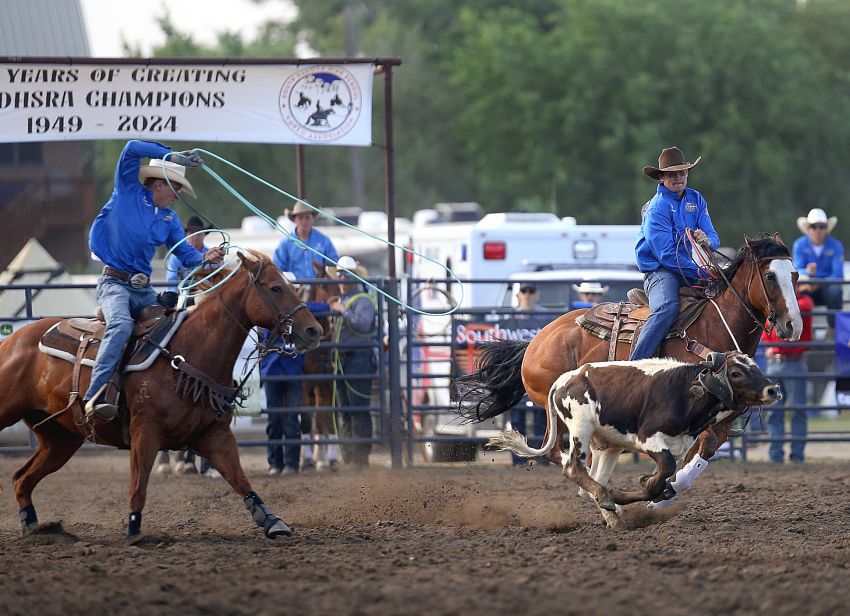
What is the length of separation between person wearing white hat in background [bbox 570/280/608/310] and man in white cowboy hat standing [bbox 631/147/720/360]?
3297mm

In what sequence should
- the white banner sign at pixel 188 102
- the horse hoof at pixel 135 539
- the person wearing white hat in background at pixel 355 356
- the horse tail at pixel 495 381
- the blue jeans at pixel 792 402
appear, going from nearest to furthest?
the horse hoof at pixel 135 539 → the horse tail at pixel 495 381 → the white banner sign at pixel 188 102 → the person wearing white hat in background at pixel 355 356 → the blue jeans at pixel 792 402

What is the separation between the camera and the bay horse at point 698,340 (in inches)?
308

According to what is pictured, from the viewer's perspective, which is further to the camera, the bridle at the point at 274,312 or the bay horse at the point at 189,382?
→ the bridle at the point at 274,312

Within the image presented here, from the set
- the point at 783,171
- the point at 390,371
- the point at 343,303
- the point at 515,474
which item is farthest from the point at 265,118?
the point at 783,171

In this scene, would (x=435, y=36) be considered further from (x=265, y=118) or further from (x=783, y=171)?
(x=265, y=118)

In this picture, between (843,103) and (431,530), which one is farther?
(843,103)

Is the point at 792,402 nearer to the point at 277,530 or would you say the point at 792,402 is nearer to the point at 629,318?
the point at 629,318

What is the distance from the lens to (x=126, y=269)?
7.56m

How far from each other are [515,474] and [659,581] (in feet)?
18.7

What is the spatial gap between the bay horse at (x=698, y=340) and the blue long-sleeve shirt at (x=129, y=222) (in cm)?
240

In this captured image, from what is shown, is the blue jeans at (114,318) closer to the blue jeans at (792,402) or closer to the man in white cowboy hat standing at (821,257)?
the blue jeans at (792,402)

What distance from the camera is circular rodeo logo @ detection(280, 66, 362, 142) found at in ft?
36.6

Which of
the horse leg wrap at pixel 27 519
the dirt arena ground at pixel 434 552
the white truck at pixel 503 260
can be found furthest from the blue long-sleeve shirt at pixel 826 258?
the horse leg wrap at pixel 27 519

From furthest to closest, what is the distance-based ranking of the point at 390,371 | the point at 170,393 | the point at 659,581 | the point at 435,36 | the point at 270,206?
the point at 435,36 → the point at 270,206 → the point at 390,371 → the point at 170,393 → the point at 659,581
